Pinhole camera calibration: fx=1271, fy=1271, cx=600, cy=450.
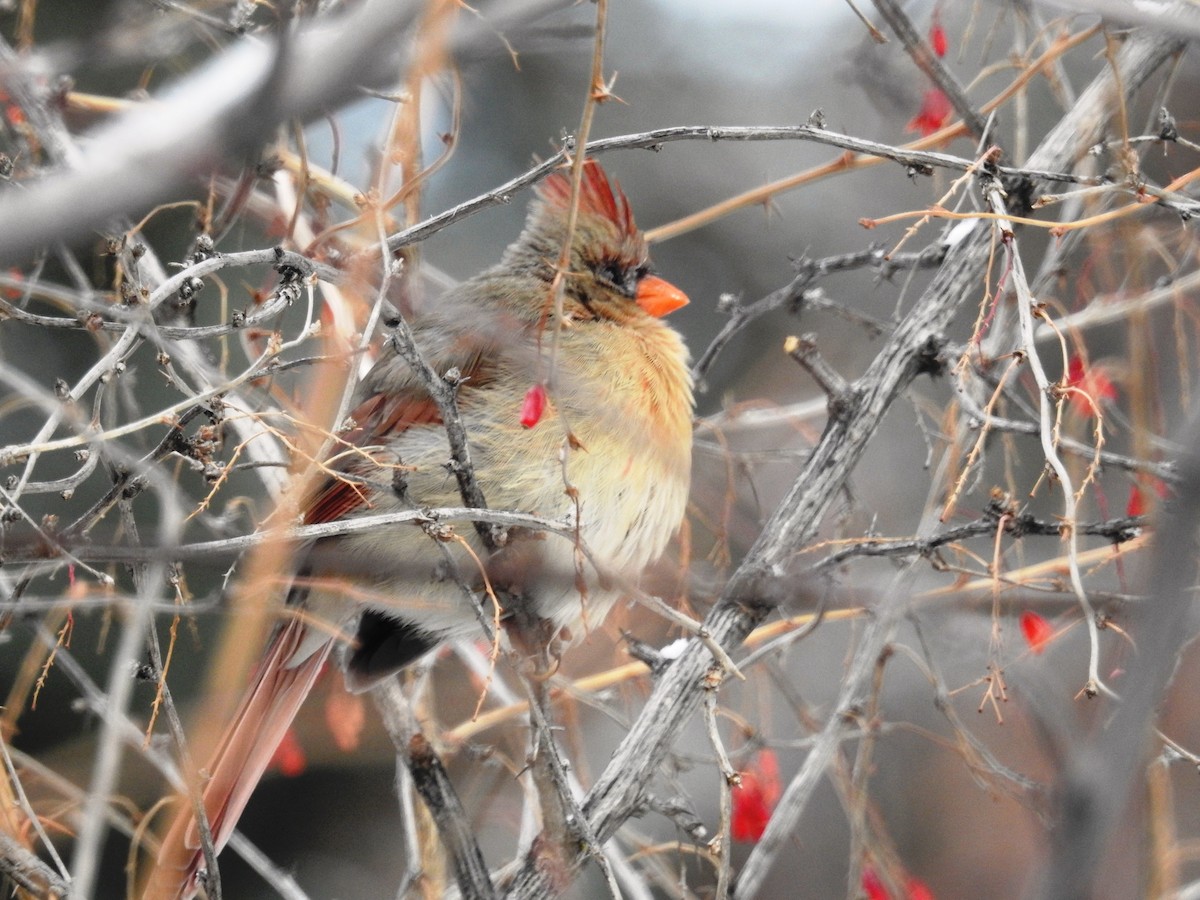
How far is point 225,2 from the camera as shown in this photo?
2504mm

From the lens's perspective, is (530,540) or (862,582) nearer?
(530,540)

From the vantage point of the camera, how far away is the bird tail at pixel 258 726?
8.26ft

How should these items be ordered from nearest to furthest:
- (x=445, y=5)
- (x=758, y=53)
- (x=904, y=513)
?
(x=445, y=5) → (x=904, y=513) → (x=758, y=53)

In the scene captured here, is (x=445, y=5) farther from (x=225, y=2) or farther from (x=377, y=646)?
(x=377, y=646)

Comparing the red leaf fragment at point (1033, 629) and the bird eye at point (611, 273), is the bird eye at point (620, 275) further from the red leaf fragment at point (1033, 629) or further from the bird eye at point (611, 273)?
the red leaf fragment at point (1033, 629)

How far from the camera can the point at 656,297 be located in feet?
10.1

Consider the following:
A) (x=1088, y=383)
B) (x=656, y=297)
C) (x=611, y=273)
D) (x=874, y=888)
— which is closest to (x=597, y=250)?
(x=611, y=273)

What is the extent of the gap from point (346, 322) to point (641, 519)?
782 mm

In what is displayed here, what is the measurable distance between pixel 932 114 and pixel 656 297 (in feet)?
2.47

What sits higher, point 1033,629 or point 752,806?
point 1033,629

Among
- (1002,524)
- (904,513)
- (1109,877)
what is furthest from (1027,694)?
(904,513)

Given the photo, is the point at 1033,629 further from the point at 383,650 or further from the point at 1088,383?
the point at 383,650

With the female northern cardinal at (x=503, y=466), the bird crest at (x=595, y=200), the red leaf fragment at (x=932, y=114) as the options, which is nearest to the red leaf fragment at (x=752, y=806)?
the female northern cardinal at (x=503, y=466)

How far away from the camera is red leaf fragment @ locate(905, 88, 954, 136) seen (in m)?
2.77
